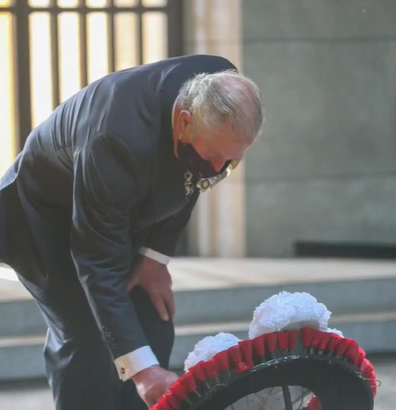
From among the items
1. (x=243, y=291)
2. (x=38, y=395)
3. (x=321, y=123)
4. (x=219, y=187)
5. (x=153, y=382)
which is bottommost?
(x=38, y=395)

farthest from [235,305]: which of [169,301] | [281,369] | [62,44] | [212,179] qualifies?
[281,369]

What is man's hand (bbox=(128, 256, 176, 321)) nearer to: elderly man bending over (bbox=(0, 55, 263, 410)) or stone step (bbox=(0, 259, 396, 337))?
elderly man bending over (bbox=(0, 55, 263, 410))

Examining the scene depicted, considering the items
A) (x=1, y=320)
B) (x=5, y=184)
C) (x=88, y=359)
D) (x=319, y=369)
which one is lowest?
(x=1, y=320)

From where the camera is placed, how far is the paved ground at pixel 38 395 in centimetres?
326

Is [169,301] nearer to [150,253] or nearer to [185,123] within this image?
[150,253]

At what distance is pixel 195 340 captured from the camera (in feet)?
12.1

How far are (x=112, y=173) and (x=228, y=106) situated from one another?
28 centimetres

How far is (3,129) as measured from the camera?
4.64 metres

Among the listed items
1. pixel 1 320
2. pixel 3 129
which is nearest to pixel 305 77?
pixel 3 129

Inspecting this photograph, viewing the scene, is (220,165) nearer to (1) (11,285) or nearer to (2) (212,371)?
(2) (212,371)

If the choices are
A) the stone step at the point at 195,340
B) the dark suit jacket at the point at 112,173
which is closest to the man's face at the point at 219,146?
the dark suit jacket at the point at 112,173

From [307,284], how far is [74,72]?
5.56ft

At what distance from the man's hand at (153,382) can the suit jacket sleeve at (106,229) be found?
6 cm

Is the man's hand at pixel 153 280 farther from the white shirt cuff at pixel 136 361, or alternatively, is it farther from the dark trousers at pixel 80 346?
the white shirt cuff at pixel 136 361
